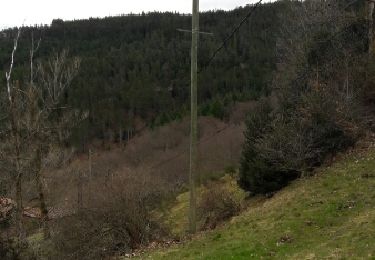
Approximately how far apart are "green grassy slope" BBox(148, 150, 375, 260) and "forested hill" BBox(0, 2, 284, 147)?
7320cm

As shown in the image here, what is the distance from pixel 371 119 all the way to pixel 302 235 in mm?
10366

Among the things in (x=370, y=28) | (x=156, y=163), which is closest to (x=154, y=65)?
(x=156, y=163)

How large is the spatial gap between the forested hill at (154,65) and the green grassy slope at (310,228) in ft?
240

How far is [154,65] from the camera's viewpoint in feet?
439

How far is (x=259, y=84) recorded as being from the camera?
4129 inches

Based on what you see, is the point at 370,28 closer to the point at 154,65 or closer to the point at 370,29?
the point at 370,29

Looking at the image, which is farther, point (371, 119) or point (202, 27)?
point (202, 27)

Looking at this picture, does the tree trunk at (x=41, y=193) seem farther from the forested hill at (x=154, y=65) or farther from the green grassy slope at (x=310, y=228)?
the forested hill at (x=154, y=65)

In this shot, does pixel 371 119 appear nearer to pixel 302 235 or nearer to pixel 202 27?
pixel 302 235

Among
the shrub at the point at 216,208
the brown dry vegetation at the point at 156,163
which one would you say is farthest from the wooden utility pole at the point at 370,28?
the brown dry vegetation at the point at 156,163

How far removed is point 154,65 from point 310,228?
12266 centimetres

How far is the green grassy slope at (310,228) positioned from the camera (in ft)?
37.4

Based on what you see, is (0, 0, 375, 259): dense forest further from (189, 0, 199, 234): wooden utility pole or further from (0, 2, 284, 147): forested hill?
(0, 2, 284, 147): forested hill

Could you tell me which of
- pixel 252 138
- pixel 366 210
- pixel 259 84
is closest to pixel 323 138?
pixel 252 138
